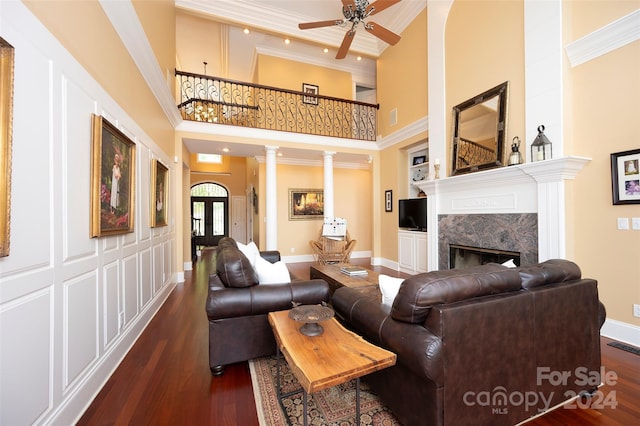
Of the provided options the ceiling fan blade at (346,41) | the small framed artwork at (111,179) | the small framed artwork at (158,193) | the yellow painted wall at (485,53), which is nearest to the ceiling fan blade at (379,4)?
the ceiling fan blade at (346,41)

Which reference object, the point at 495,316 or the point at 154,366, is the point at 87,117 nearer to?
the point at 154,366

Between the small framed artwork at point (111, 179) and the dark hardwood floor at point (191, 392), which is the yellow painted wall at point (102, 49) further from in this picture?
Answer: the dark hardwood floor at point (191, 392)

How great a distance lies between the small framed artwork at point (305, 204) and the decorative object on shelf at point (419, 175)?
8.85ft

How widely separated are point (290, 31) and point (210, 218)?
782 centimetres

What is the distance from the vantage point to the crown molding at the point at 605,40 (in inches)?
97.0

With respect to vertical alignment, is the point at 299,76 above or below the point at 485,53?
above

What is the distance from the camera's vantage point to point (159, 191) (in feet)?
12.1

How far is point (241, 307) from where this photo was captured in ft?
6.73

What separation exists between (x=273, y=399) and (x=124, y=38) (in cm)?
345

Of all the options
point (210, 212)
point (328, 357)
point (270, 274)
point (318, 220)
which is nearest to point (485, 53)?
point (270, 274)

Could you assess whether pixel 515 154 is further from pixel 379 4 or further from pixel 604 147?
pixel 379 4

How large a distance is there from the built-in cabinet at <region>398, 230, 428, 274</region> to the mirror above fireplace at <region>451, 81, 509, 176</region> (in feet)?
5.21

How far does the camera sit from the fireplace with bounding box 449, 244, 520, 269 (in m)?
3.53

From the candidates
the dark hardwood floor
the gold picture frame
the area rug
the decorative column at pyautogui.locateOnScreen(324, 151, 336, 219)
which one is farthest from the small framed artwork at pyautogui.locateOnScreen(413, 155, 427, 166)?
the gold picture frame
